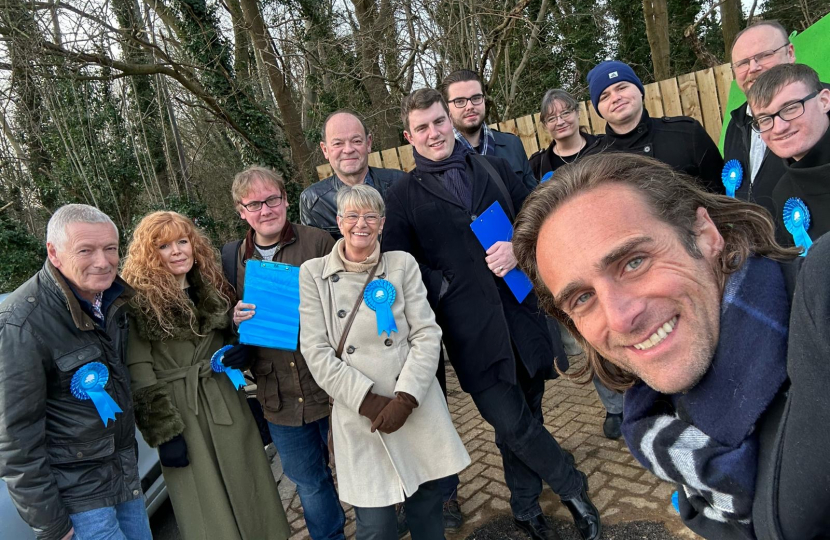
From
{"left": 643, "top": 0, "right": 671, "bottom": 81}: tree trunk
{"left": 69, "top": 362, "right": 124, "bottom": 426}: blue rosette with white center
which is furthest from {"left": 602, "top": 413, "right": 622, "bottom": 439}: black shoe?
{"left": 643, "top": 0, "right": 671, "bottom": 81}: tree trunk

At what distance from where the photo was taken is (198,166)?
12.2m

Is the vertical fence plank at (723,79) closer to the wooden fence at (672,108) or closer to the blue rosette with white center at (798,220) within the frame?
the wooden fence at (672,108)

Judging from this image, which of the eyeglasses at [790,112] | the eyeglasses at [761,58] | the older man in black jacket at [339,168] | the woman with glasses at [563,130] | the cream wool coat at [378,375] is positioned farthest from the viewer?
the woman with glasses at [563,130]

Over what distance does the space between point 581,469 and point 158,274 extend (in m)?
2.90

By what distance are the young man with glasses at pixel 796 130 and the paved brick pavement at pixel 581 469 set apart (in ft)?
5.50

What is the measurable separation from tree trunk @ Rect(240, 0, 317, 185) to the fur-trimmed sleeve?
246 inches

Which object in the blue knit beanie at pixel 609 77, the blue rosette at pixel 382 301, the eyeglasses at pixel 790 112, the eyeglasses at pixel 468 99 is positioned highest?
the eyeglasses at pixel 468 99

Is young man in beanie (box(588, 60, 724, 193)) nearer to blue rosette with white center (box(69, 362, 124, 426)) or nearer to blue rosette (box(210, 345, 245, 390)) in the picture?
blue rosette (box(210, 345, 245, 390))

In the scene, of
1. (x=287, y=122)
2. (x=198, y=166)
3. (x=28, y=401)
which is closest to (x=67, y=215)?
(x=28, y=401)

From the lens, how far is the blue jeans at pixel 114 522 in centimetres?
244

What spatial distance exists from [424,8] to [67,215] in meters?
7.26

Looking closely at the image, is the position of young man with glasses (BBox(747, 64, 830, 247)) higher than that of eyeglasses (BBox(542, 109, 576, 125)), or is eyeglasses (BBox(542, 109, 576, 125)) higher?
eyeglasses (BBox(542, 109, 576, 125))

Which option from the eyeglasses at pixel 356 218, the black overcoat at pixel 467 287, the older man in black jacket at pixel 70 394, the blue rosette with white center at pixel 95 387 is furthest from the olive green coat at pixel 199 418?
the black overcoat at pixel 467 287

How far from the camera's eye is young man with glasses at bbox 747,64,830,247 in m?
2.34
